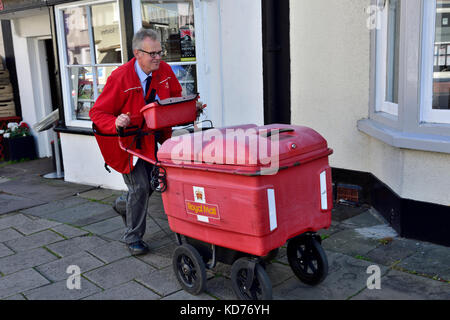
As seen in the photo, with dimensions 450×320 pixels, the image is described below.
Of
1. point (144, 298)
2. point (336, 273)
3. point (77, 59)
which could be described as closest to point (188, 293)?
point (144, 298)

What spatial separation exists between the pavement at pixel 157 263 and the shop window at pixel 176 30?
1876 millimetres

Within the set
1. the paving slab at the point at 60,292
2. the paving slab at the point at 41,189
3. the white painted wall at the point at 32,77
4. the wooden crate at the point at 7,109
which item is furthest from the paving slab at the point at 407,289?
the wooden crate at the point at 7,109

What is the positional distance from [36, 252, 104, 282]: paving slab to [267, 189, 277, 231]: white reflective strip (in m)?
1.93

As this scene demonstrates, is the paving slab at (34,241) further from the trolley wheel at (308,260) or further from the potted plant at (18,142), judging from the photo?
the potted plant at (18,142)

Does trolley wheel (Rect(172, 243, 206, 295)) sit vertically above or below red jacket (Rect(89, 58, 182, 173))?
below

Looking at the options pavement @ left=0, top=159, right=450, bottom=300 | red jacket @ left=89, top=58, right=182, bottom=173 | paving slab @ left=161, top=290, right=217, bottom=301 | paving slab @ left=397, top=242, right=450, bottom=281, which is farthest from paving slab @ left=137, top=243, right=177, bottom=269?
paving slab @ left=397, top=242, right=450, bottom=281

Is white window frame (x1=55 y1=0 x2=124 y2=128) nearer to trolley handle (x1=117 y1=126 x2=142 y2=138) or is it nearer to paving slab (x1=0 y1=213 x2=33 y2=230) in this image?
paving slab (x1=0 y1=213 x2=33 y2=230)

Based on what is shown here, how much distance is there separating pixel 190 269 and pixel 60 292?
107cm

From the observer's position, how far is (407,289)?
10.9ft

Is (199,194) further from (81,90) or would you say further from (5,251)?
(81,90)

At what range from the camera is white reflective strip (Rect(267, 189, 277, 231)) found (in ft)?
9.24

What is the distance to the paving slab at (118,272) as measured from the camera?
375 cm

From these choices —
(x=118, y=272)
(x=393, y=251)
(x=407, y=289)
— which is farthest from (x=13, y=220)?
(x=407, y=289)
